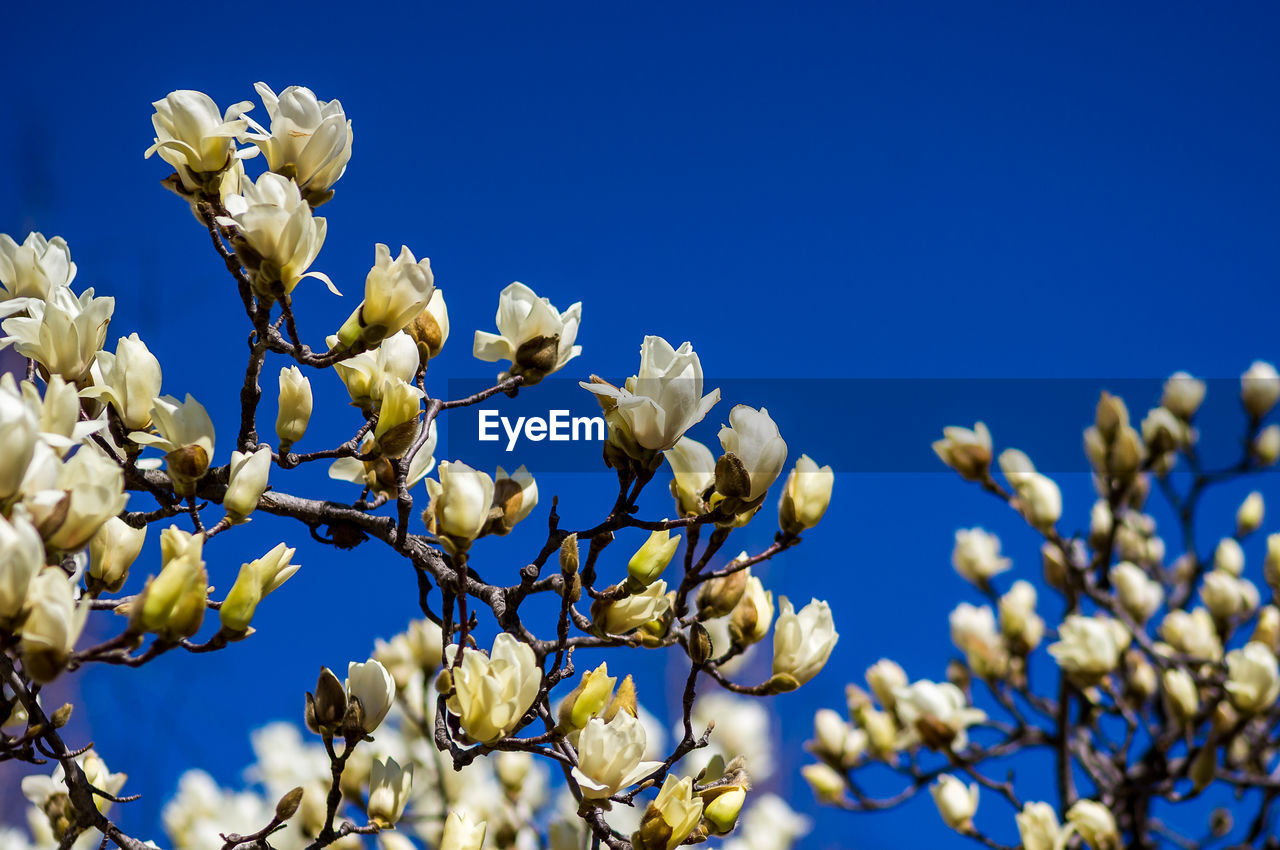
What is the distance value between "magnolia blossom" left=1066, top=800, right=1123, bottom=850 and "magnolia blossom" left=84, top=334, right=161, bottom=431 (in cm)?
141

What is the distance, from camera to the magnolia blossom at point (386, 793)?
840 mm

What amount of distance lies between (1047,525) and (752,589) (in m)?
1.20

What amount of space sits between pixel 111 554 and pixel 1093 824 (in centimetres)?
141

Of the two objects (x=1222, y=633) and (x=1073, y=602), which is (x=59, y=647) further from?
(x=1222, y=633)

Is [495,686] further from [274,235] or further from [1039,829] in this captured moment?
[1039,829]

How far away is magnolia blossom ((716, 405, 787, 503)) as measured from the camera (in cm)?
73

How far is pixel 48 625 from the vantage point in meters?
0.52

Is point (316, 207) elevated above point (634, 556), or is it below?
Answer: above

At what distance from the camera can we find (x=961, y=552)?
2.29 m

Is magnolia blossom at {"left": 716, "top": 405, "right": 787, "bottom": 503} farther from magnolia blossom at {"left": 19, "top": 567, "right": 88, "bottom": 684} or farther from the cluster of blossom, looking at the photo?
magnolia blossom at {"left": 19, "top": 567, "right": 88, "bottom": 684}

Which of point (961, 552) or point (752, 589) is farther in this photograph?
point (961, 552)

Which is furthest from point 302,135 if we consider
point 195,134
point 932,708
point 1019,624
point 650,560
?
point 1019,624

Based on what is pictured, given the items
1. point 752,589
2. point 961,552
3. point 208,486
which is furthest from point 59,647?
point 961,552

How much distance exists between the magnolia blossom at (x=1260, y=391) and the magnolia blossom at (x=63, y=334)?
97.6 inches
